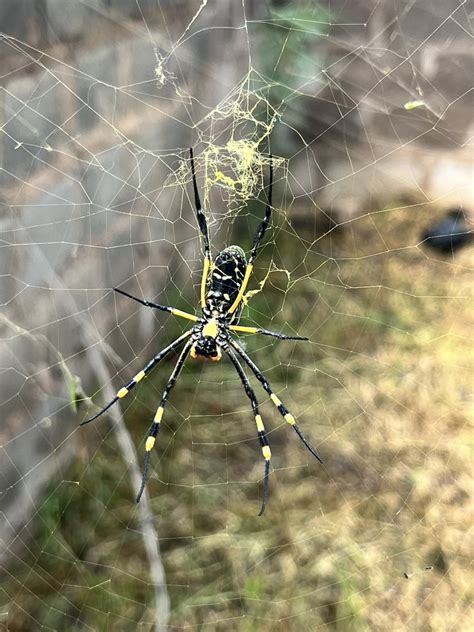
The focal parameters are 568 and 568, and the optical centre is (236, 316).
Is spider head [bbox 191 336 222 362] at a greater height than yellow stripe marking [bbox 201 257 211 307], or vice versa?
yellow stripe marking [bbox 201 257 211 307]

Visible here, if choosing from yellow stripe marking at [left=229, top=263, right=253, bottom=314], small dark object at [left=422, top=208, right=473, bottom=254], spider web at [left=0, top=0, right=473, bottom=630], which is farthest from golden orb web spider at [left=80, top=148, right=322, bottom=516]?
small dark object at [left=422, top=208, right=473, bottom=254]

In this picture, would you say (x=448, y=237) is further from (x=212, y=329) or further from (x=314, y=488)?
(x=212, y=329)

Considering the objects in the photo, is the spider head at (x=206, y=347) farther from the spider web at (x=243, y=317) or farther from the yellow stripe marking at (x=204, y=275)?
the spider web at (x=243, y=317)

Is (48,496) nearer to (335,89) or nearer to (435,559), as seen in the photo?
(435,559)

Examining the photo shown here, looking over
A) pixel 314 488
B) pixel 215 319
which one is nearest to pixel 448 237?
pixel 314 488

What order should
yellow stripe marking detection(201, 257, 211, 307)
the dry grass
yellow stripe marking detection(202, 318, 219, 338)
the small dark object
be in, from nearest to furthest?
yellow stripe marking detection(201, 257, 211, 307)
yellow stripe marking detection(202, 318, 219, 338)
the dry grass
the small dark object

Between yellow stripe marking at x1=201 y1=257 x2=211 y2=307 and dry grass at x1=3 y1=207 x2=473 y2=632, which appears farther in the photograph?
dry grass at x1=3 y1=207 x2=473 y2=632

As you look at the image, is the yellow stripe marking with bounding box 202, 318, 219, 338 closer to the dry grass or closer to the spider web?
the spider web

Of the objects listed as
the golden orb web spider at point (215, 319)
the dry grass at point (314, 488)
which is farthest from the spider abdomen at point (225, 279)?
the dry grass at point (314, 488)
